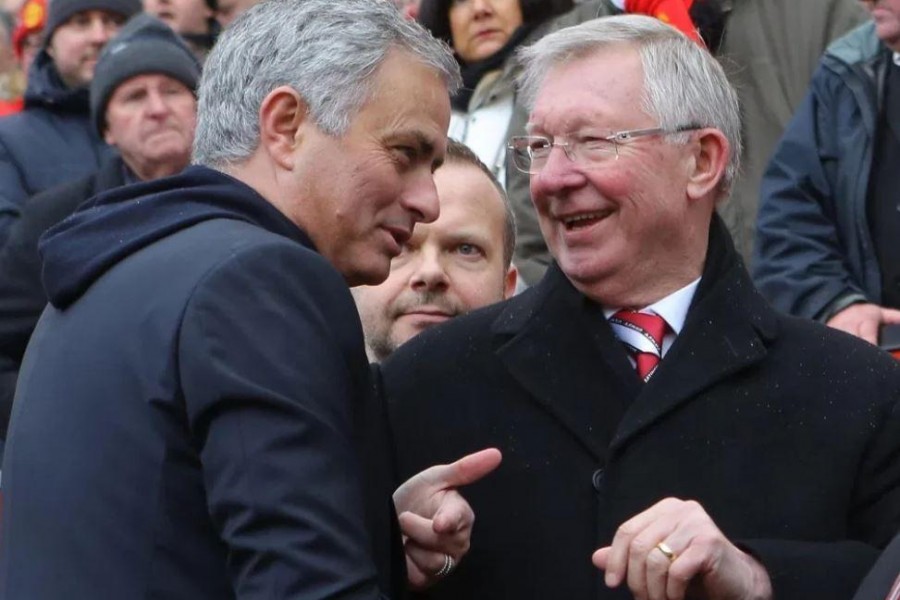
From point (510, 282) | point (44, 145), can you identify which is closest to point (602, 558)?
point (510, 282)

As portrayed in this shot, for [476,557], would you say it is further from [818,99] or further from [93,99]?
[93,99]

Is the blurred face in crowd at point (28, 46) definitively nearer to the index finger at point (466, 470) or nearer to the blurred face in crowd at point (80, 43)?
the blurred face in crowd at point (80, 43)

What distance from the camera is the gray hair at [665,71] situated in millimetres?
3859

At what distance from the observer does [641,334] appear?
378cm

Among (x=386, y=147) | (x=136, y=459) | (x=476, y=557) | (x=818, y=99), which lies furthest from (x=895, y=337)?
(x=136, y=459)

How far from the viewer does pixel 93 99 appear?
20.9ft

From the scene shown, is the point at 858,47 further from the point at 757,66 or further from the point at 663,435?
the point at 663,435

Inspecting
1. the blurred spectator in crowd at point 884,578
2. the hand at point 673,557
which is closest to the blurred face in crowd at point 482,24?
the hand at point 673,557

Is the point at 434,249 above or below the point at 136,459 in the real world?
below

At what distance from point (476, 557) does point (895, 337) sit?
6.66 feet

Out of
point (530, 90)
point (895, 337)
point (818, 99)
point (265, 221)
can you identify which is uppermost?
point (265, 221)

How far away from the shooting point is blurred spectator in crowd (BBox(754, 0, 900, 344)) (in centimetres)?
545

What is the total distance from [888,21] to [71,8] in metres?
3.26

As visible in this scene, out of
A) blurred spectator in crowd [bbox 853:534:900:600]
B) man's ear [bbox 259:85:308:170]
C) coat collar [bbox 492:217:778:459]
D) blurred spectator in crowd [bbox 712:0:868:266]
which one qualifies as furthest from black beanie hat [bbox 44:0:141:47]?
blurred spectator in crowd [bbox 853:534:900:600]
